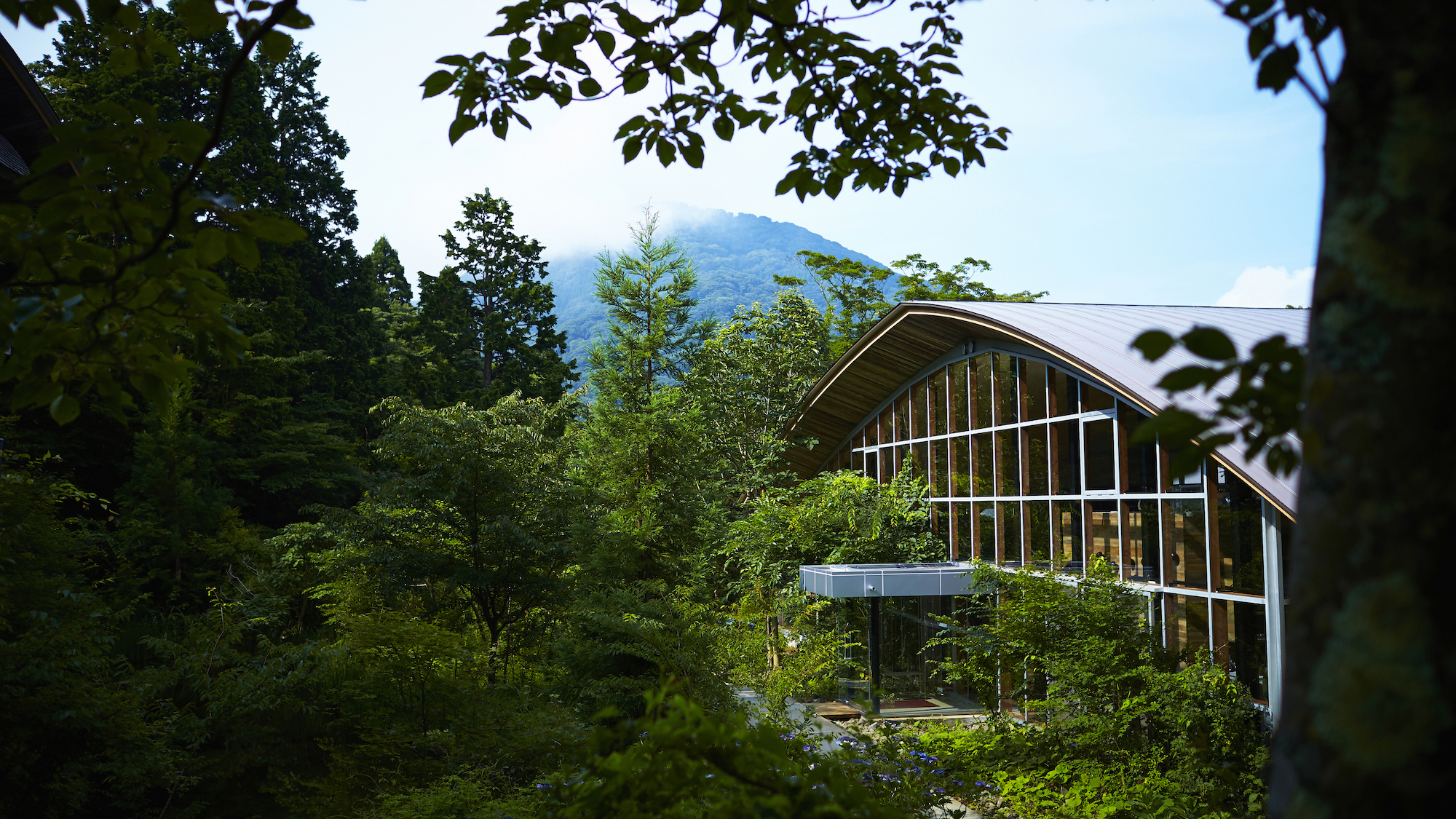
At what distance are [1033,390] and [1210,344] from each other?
11833 millimetres

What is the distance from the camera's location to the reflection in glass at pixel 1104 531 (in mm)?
10727

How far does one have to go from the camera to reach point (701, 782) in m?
2.33

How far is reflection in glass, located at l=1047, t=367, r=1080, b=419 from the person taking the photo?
11.6 m

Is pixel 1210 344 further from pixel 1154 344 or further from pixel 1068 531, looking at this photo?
pixel 1068 531

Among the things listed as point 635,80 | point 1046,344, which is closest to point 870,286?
point 1046,344

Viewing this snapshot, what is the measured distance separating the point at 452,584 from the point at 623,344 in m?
13.5

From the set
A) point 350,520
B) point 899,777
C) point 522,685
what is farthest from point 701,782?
point 350,520

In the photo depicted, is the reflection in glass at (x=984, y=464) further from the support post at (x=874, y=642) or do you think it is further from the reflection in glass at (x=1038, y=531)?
the support post at (x=874, y=642)

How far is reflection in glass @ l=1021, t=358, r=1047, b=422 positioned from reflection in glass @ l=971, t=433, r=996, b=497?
114cm

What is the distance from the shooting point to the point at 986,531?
1370 cm

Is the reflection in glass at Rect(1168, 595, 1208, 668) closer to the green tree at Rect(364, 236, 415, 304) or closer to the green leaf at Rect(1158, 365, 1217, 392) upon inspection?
the green leaf at Rect(1158, 365, 1217, 392)

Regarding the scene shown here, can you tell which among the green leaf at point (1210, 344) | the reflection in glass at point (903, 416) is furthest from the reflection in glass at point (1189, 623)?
the green leaf at point (1210, 344)

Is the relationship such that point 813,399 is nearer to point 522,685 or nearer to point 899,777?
point 522,685

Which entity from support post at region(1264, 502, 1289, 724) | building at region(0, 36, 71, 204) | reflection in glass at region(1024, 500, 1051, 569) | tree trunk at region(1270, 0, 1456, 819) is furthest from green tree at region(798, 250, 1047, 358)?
tree trunk at region(1270, 0, 1456, 819)
